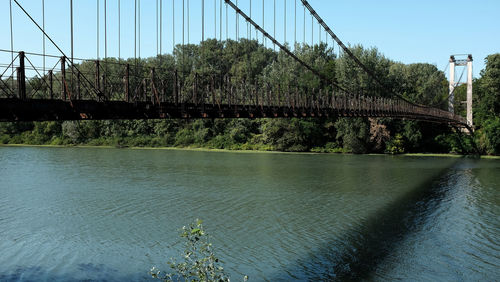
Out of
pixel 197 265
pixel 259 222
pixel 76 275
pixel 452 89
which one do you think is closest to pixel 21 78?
pixel 76 275

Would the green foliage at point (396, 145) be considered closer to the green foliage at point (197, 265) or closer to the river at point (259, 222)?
the river at point (259, 222)

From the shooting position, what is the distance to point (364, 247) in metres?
13.4

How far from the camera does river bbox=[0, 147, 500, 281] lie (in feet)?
38.4

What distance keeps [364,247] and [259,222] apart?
409 centimetres

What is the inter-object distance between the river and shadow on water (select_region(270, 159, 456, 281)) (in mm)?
38

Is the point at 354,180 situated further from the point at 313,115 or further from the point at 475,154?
the point at 475,154

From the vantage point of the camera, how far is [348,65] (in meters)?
46.9

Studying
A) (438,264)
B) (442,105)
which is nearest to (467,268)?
(438,264)

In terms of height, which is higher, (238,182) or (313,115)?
(313,115)

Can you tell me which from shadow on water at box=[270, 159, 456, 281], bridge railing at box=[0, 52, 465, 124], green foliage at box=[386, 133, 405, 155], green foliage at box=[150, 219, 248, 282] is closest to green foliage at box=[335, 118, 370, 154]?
green foliage at box=[386, 133, 405, 155]

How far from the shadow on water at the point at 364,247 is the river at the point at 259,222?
4cm

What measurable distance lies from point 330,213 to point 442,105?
3907 centimetres

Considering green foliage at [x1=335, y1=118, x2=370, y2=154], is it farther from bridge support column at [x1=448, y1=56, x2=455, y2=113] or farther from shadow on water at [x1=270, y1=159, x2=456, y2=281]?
shadow on water at [x1=270, y1=159, x2=456, y2=281]

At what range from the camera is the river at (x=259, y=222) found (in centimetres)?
1170
